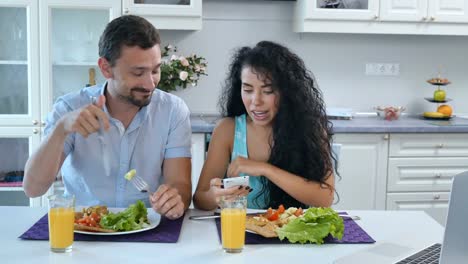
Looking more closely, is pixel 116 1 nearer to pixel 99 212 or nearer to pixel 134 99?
pixel 134 99

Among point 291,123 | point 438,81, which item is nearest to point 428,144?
point 438,81

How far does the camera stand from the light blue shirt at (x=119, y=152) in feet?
6.08

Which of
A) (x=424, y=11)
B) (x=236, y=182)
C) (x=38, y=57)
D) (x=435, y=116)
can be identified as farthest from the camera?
(x=435, y=116)

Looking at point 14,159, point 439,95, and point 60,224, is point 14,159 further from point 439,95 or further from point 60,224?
point 439,95

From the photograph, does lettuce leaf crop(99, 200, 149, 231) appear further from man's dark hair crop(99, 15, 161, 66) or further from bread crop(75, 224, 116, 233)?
man's dark hair crop(99, 15, 161, 66)

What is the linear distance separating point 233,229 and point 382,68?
8.61 ft

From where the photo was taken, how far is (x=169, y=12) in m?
3.14

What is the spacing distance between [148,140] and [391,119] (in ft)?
6.61

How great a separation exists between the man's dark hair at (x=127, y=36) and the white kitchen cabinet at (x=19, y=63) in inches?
56.9

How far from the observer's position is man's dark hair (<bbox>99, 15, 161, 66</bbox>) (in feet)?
5.76

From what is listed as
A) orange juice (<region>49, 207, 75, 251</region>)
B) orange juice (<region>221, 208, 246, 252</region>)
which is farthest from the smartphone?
orange juice (<region>49, 207, 75, 251</region>)

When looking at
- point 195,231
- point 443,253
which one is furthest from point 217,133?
point 443,253

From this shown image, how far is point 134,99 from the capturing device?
71.4 inches

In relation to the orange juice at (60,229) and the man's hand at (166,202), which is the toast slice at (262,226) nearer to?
the man's hand at (166,202)
